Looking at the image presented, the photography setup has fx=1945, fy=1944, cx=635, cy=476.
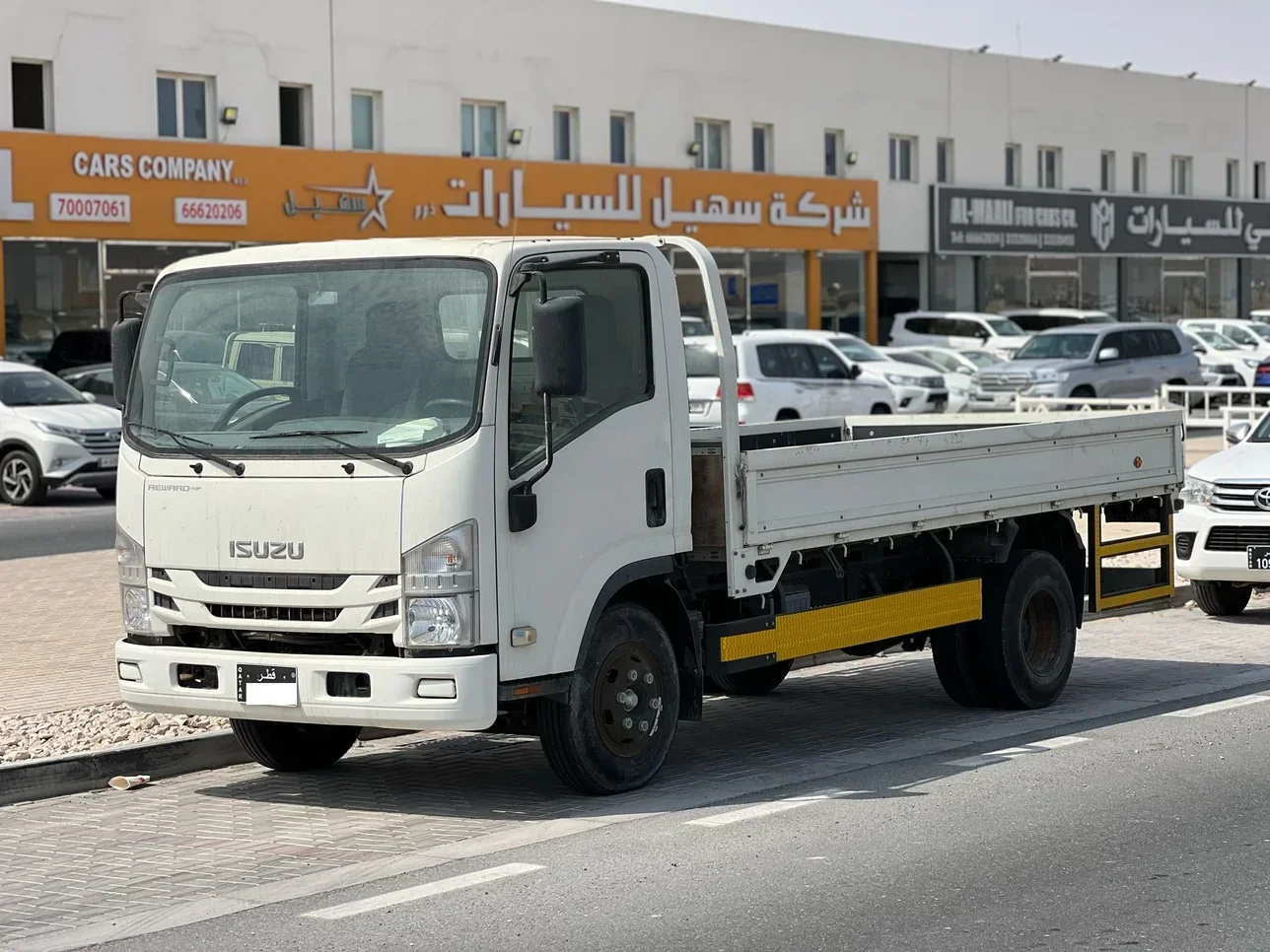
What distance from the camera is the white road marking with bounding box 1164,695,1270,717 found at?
32.5ft

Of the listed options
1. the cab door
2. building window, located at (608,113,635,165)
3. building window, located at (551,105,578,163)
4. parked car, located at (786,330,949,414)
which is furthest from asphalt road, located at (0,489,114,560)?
building window, located at (608,113,635,165)

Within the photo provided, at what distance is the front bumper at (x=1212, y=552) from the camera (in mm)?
13102

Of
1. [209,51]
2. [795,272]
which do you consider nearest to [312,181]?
[209,51]

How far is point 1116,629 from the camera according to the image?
1360 centimetres

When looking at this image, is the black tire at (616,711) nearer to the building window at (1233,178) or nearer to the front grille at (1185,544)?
the front grille at (1185,544)

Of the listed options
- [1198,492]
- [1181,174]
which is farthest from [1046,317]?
[1198,492]

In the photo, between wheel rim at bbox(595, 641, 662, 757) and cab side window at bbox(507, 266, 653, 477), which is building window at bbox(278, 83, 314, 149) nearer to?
cab side window at bbox(507, 266, 653, 477)

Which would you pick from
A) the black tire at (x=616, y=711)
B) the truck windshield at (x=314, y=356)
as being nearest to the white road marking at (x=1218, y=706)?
the black tire at (x=616, y=711)

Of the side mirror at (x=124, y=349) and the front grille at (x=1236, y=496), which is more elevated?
the side mirror at (x=124, y=349)

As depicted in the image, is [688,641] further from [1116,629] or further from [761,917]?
[1116,629]

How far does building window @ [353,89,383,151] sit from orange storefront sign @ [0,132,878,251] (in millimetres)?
821

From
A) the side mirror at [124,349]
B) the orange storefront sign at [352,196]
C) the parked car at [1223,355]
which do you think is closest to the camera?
the side mirror at [124,349]

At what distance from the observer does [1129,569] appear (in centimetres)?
1112

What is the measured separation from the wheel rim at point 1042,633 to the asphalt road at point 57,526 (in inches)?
400
